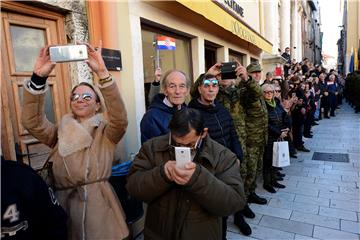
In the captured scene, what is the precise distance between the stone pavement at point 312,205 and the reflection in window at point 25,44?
106 inches

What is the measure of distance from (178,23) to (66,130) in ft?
9.84

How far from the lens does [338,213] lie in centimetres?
354

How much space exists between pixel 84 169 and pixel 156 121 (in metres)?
0.72

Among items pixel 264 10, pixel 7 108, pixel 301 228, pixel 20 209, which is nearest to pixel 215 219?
pixel 20 209

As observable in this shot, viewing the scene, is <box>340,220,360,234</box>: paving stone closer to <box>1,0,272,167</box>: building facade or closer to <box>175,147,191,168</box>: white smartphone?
<box>1,0,272,167</box>: building facade

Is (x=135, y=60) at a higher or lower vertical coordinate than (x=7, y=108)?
higher

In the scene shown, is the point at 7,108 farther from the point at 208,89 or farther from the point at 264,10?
the point at 264,10

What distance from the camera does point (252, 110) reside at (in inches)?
143

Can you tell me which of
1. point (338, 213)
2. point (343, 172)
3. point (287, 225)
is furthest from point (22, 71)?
point (343, 172)

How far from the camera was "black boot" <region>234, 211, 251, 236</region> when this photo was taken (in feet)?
10.4

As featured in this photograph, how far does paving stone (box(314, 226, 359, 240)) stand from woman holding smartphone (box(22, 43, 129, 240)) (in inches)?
90.3

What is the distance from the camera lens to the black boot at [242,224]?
3183 millimetres

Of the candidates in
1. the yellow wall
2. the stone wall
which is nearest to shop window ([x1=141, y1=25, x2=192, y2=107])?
the stone wall

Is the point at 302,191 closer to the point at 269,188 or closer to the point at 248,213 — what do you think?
the point at 269,188
